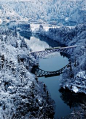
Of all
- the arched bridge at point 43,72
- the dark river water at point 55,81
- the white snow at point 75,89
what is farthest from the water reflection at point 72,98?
the arched bridge at point 43,72

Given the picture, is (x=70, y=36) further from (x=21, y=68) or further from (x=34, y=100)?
(x=34, y=100)

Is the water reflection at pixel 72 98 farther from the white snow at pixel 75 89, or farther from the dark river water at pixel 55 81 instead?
the dark river water at pixel 55 81

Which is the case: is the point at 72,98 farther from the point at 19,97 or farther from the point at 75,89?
the point at 19,97

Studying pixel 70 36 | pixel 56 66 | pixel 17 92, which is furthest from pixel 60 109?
pixel 70 36

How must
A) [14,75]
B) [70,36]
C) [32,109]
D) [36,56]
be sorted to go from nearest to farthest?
[32,109] → [14,75] → [36,56] → [70,36]

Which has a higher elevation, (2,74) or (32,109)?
(2,74)

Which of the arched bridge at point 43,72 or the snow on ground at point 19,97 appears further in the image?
the arched bridge at point 43,72

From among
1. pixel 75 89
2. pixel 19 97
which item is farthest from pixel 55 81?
pixel 19 97

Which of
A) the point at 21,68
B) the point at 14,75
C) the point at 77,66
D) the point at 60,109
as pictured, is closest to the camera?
the point at 60,109

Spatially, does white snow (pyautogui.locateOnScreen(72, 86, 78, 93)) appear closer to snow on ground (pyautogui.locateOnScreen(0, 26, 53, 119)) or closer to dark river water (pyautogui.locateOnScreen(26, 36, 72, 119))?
dark river water (pyautogui.locateOnScreen(26, 36, 72, 119))

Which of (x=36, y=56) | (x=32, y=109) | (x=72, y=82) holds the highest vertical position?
(x=36, y=56)

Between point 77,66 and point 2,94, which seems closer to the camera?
point 2,94
